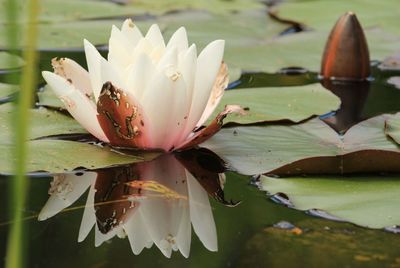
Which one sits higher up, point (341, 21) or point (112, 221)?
point (341, 21)

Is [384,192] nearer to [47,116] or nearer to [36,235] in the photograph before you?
[36,235]

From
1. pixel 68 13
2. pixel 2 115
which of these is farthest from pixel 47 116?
pixel 68 13

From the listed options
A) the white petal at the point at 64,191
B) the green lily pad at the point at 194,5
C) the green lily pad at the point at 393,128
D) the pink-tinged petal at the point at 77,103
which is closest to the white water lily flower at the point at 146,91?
the pink-tinged petal at the point at 77,103

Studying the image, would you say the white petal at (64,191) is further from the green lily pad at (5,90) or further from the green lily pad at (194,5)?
the green lily pad at (194,5)

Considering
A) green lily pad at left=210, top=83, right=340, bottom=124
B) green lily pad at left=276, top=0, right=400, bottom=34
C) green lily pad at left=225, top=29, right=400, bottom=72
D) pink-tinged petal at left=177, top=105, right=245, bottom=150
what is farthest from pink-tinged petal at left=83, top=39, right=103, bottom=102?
green lily pad at left=276, top=0, right=400, bottom=34

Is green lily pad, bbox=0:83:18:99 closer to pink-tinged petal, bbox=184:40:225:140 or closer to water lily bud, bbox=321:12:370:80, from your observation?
pink-tinged petal, bbox=184:40:225:140

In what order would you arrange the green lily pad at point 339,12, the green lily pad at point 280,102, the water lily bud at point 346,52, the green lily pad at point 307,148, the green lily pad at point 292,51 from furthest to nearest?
the green lily pad at point 339,12, the green lily pad at point 292,51, the water lily bud at point 346,52, the green lily pad at point 280,102, the green lily pad at point 307,148
